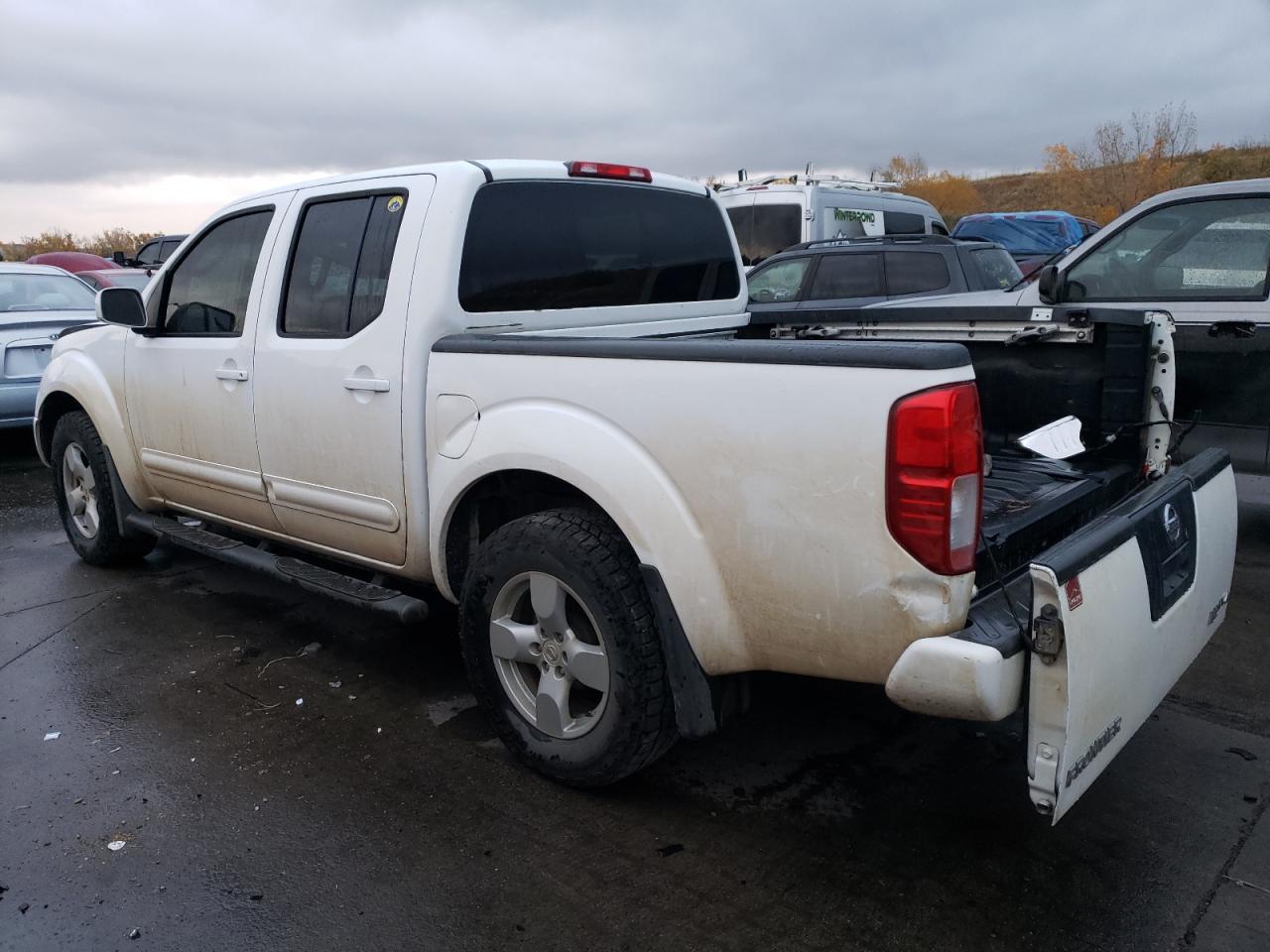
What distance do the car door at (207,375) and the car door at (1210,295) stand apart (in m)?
4.50

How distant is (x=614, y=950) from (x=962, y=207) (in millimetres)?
52426

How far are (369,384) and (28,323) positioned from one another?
6.59m

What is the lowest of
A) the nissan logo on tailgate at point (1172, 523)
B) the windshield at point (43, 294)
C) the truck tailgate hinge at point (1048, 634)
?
the truck tailgate hinge at point (1048, 634)

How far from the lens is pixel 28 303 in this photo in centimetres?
909

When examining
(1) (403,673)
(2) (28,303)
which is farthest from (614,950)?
(2) (28,303)

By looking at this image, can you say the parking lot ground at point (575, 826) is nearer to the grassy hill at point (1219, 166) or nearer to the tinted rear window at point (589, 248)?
the tinted rear window at point (589, 248)

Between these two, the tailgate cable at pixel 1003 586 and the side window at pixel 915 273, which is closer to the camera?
the tailgate cable at pixel 1003 586

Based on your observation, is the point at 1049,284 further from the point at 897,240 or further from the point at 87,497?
the point at 87,497

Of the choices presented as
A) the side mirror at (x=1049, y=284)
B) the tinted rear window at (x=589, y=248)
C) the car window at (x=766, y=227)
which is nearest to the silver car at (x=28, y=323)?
the tinted rear window at (x=589, y=248)

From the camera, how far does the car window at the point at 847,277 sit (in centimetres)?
883

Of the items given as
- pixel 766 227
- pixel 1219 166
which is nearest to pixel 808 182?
pixel 766 227

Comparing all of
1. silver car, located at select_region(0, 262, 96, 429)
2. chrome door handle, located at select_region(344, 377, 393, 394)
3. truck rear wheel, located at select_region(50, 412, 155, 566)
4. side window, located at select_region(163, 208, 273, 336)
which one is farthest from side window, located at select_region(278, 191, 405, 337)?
silver car, located at select_region(0, 262, 96, 429)

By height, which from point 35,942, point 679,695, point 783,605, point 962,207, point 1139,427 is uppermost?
point 962,207

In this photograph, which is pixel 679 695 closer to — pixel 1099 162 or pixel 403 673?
pixel 403 673
